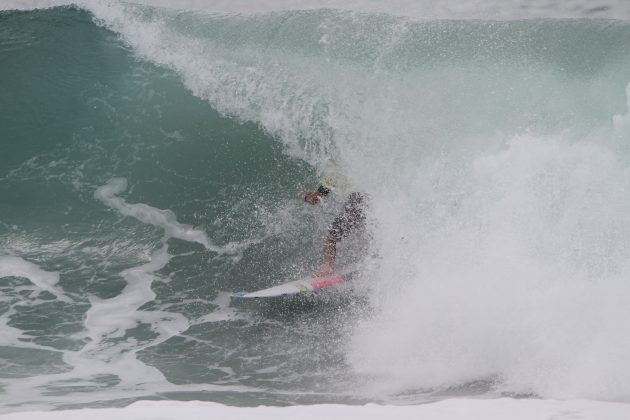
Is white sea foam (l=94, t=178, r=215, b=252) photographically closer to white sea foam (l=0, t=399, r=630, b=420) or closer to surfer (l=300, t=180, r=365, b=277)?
surfer (l=300, t=180, r=365, b=277)

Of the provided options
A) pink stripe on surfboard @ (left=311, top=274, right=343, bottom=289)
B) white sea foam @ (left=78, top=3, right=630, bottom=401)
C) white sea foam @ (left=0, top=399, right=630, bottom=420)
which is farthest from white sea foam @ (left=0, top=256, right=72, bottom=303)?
white sea foam @ (left=0, top=399, right=630, bottom=420)

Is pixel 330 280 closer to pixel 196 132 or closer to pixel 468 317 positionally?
pixel 468 317

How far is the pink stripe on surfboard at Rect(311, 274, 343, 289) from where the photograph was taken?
894 centimetres

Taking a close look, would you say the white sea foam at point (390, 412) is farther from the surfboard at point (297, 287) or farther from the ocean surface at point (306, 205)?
the surfboard at point (297, 287)

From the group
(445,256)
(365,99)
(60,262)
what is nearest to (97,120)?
(60,262)

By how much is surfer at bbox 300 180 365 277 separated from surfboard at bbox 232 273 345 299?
0.25 m

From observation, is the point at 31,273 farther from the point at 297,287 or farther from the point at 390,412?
the point at 390,412

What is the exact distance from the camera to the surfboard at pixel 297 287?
8836 mm

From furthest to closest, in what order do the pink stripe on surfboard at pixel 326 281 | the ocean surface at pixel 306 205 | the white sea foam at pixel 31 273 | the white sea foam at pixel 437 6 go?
the white sea foam at pixel 437 6
the white sea foam at pixel 31 273
the pink stripe on surfboard at pixel 326 281
the ocean surface at pixel 306 205

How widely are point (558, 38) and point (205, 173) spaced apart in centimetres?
763

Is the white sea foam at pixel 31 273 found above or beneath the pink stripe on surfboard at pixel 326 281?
above

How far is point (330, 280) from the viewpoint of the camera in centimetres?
901

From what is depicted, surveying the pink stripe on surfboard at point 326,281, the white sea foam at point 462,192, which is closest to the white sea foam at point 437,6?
the white sea foam at point 462,192

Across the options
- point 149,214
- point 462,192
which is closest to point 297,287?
point 462,192
